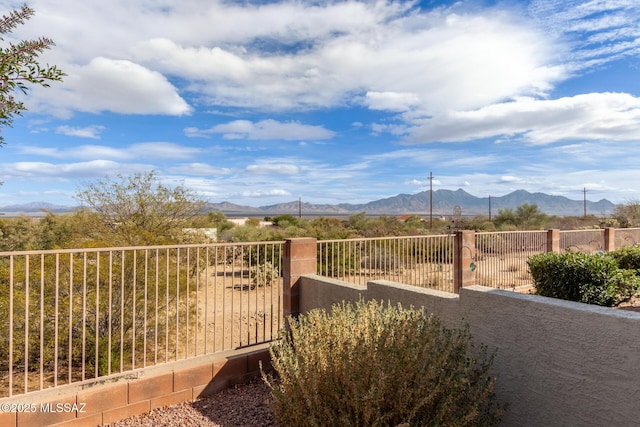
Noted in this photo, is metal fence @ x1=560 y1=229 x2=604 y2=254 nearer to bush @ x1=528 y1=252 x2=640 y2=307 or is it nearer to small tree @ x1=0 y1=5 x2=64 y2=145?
bush @ x1=528 y1=252 x2=640 y2=307

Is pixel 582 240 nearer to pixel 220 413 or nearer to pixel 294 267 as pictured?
pixel 294 267

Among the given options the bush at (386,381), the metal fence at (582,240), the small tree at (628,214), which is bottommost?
the bush at (386,381)

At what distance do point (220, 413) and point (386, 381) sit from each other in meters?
2.06

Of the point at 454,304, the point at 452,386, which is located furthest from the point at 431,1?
the point at 452,386

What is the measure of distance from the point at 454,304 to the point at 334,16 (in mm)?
7935

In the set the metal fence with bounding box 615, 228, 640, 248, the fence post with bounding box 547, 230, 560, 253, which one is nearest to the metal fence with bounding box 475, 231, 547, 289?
the fence post with bounding box 547, 230, 560, 253

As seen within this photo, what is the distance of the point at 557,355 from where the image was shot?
274 cm

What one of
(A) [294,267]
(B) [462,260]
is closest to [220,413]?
(A) [294,267]

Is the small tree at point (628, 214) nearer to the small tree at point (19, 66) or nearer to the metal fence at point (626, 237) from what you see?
the metal fence at point (626, 237)

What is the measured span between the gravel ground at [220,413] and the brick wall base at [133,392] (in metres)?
0.11

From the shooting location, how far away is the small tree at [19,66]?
9.81ft

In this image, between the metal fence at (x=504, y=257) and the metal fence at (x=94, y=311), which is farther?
the metal fence at (x=504, y=257)

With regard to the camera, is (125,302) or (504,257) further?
(504,257)

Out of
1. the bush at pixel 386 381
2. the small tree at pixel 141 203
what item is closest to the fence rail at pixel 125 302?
the bush at pixel 386 381
